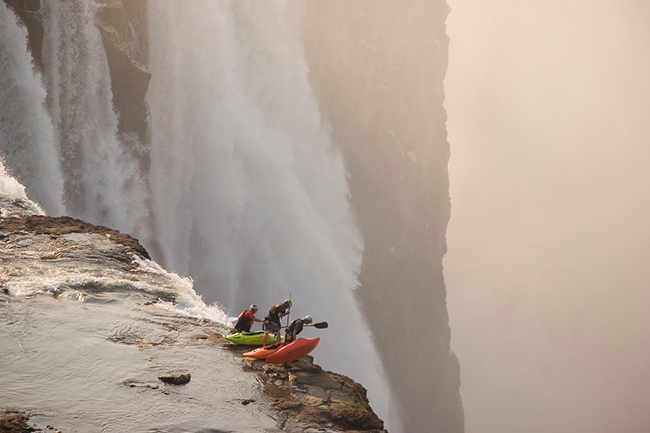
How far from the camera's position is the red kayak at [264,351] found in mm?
13573

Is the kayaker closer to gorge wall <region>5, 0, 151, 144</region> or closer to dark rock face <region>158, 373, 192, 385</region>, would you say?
dark rock face <region>158, 373, 192, 385</region>

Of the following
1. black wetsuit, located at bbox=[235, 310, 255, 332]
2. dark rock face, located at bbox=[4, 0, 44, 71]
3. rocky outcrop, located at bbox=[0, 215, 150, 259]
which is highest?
dark rock face, located at bbox=[4, 0, 44, 71]

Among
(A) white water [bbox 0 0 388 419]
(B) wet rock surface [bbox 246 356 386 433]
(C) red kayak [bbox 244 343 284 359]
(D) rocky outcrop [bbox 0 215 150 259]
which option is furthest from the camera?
(A) white water [bbox 0 0 388 419]

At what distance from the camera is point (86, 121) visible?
30.2 metres

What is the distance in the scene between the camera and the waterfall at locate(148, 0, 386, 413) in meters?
35.4

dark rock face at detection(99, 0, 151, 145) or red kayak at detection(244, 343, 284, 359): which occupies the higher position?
dark rock face at detection(99, 0, 151, 145)

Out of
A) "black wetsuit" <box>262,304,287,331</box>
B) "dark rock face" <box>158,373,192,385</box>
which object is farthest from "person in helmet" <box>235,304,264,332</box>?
"dark rock face" <box>158,373,192,385</box>

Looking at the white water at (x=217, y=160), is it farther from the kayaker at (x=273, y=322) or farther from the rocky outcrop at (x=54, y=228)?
the kayaker at (x=273, y=322)

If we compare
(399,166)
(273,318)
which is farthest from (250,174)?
(273,318)

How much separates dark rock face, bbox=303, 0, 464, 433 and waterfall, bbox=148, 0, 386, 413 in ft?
7.72

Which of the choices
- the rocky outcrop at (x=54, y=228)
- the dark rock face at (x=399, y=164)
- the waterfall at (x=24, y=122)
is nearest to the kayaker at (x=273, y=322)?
the rocky outcrop at (x=54, y=228)

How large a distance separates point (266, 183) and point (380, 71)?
16216 millimetres

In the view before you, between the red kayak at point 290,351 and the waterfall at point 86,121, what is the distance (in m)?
20.2

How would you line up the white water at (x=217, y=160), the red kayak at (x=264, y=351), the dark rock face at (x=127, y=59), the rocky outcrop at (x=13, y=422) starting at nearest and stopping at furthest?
the rocky outcrop at (x=13, y=422) → the red kayak at (x=264, y=351) → the white water at (x=217, y=160) → the dark rock face at (x=127, y=59)
